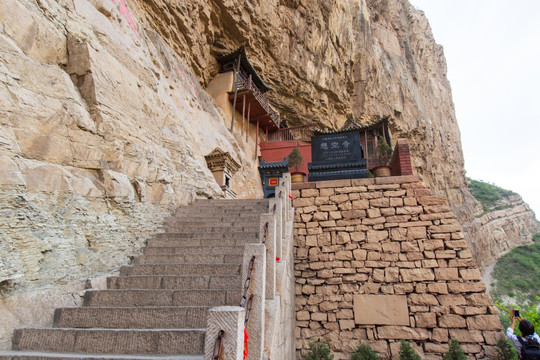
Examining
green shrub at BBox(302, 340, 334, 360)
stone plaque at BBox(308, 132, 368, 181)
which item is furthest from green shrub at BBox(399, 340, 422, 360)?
stone plaque at BBox(308, 132, 368, 181)

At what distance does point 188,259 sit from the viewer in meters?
4.01

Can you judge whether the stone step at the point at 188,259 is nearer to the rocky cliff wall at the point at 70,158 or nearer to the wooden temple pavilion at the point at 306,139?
the rocky cliff wall at the point at 70,158

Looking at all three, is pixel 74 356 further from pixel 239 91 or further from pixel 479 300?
pixel 239 91

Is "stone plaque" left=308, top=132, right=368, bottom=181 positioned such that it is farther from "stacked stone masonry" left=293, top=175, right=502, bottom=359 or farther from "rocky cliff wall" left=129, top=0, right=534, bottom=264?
"rocky cliff wall" left=129, top=0, right=534, bottom=264

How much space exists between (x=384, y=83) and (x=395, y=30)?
1072cm

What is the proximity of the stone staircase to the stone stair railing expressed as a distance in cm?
40

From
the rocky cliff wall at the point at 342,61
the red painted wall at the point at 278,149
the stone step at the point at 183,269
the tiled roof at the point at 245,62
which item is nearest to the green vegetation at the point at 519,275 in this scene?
the rocky cliff wall at the point at 342,61

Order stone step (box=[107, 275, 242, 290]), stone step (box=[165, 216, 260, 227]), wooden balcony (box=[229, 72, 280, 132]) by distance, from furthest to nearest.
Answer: wooden balcony (box=[229, 72, 280, 132]) → stone step (box=[165, 216, 260, 227]) → stone step (box=[107, 275, 242, 290])

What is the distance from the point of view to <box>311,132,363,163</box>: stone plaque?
7.06 m

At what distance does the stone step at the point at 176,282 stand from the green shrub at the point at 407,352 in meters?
3.31

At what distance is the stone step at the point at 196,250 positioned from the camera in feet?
13.7

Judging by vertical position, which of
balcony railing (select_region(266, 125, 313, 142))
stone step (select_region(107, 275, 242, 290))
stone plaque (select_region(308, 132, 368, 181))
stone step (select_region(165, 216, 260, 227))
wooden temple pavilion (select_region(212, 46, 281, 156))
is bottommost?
stone step (select_region(107, 275, 242, 290))

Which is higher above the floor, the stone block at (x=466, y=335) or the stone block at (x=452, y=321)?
the stone block at (x=452, y=321)

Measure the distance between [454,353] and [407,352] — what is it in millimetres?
698
